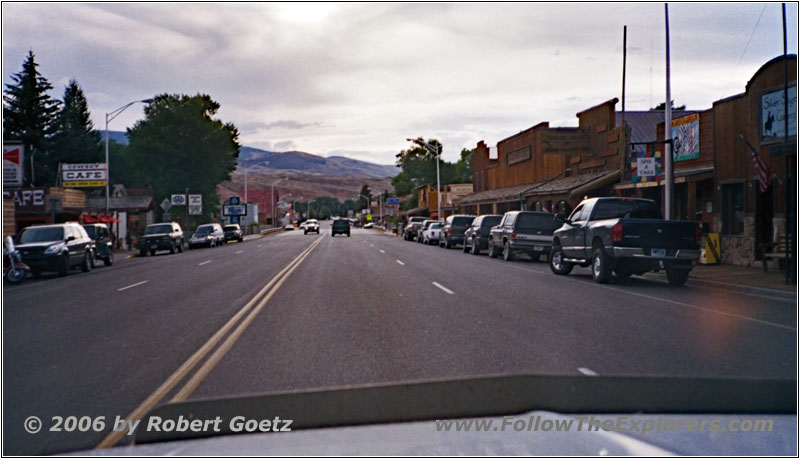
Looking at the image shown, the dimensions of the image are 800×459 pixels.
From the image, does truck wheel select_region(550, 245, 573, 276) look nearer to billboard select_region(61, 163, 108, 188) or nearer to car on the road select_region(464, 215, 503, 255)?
car on the road select_region(464, 215, 503, 255)

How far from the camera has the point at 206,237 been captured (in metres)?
51.8

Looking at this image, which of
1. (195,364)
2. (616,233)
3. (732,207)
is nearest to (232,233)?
(732,207)

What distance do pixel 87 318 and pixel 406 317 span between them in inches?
211

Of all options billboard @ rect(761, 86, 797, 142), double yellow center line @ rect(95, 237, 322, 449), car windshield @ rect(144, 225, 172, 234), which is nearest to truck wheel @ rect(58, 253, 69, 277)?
double yellow center line @ rect(95, 237, 322, 449)

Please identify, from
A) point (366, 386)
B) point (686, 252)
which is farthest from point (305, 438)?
point (686, 252)

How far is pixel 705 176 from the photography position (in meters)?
25.6

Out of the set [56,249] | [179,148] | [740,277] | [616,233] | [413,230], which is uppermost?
[179,148]

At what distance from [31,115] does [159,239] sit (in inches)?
1587

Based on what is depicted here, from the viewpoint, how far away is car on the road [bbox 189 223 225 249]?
51.3 m

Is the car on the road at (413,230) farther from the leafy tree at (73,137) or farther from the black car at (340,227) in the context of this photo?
the leafy tree at (73,137)

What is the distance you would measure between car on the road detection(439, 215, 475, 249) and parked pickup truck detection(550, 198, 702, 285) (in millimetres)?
21437

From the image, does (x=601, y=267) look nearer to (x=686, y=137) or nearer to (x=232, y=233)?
(x=686, y=137)

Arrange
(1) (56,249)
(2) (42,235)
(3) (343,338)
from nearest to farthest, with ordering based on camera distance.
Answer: (3) (343,338) < (1) (56,249) < (2) (42,235)

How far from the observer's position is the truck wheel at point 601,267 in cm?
1712
